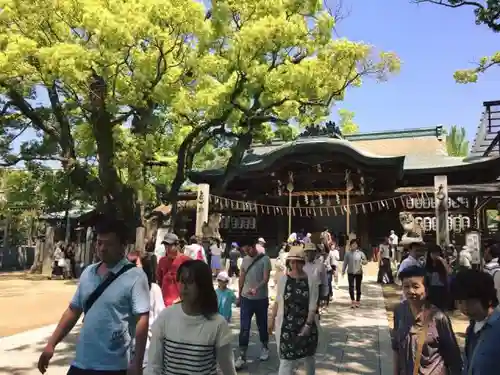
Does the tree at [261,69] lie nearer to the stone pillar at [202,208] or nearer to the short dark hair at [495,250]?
the stone pillar at [202,208]

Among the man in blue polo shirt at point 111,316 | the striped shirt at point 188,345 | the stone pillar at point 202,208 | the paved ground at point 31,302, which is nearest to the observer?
the striped shirt at point 188,345

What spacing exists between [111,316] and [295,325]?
5.82ft

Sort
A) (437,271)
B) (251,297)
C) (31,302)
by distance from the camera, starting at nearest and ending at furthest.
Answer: (251,297)
(437,271)
(31,302)

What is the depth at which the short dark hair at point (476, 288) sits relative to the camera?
86.2 inches

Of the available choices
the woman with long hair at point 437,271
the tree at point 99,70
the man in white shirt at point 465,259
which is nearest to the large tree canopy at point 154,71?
the tree at point 99,70

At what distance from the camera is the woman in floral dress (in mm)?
3879

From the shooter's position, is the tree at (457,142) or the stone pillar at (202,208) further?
the tree at (457,142)

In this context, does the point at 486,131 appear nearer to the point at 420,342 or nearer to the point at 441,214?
the point at 441,214

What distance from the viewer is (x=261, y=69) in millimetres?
13391

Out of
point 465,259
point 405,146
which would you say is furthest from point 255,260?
point 405,146

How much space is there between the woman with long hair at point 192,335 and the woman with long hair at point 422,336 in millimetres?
1083

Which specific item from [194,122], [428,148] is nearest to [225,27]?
[194,122]

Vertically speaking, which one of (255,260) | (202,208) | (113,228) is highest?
(202,208)

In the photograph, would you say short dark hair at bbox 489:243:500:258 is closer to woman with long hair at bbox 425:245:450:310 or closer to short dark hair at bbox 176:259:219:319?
woman with long hair at bbox 425:245:450:310
